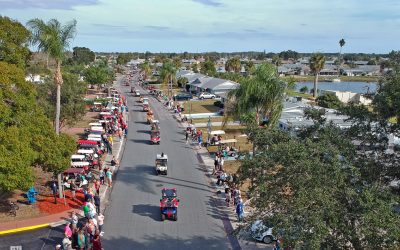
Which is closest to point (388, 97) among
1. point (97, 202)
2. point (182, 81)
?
point (97, 202)

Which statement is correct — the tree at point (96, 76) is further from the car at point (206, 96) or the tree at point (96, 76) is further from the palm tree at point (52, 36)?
the palm tree at point (52, 36)

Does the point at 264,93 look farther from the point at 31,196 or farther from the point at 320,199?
the point at 320,199

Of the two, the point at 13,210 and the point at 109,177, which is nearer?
the point at 13,210

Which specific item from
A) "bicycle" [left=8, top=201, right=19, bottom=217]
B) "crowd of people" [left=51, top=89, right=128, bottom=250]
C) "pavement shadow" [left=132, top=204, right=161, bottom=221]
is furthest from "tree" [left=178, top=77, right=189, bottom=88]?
"bicycle" [left=8, top=201, right=19, bottom=217]

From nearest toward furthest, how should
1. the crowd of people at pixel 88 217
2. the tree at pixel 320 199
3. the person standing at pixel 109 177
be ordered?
the tree at pixel 320 199, the crowd of people at pixel 88 217, the person standing at pixel 109 177

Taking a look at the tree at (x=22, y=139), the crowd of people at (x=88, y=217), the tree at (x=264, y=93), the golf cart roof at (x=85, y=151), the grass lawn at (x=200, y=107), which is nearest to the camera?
the crowd of people at (x=88, y=217)

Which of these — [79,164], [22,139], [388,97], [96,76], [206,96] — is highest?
[388,97]

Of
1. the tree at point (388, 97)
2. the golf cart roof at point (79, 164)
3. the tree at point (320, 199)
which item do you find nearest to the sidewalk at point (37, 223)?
the golf cart roof at point (79, 164)

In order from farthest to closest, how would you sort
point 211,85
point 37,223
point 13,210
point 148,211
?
point 211,85 → point 148,211 → point 13,210 → point 37,223
